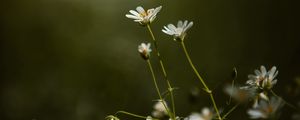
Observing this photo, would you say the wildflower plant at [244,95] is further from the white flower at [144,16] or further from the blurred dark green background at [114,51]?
the blurred dark green background at [114,51]

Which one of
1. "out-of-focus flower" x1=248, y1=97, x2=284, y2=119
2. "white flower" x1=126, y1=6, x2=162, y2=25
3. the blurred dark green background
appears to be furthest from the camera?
the blurred dark green background

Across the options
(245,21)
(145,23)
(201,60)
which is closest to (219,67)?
(201,60)

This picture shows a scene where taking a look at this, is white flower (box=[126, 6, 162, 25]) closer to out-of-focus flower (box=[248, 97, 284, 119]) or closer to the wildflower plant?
the wildflower plant

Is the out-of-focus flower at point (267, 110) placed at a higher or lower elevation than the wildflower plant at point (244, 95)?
lower

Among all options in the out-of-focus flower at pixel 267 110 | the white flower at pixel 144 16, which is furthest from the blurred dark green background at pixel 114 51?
the out-of-focus flower at pixel 267 110

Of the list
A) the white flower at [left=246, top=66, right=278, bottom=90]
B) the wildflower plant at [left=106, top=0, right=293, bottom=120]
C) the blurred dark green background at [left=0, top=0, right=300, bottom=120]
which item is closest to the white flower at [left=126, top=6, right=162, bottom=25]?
the wildflower plant at [left=106, top=0, right=293, bottom=120]

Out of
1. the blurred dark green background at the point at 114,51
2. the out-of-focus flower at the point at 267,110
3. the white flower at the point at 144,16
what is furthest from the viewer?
the blurred dark green background at the point at 114,51

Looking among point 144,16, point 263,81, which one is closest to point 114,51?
point 144,16
